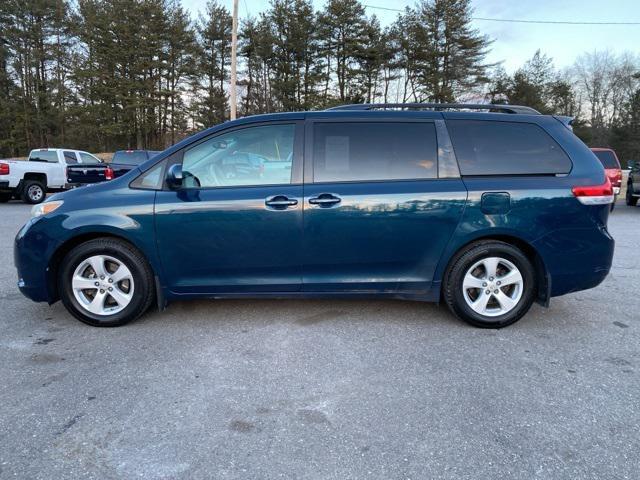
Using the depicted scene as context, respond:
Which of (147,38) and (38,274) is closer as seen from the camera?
(38,274)

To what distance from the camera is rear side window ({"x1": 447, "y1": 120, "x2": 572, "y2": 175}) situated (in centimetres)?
364

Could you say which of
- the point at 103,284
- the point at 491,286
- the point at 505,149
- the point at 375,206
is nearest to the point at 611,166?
the point at 505,149

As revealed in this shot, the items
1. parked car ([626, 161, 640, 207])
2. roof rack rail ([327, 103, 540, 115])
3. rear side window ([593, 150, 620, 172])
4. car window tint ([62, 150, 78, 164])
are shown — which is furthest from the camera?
car window tint ([62, 150, 78, 164])

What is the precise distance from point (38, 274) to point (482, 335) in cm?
367

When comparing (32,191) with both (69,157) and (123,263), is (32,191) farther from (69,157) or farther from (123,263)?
(123,263)

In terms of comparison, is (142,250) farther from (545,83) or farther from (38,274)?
(545,83)

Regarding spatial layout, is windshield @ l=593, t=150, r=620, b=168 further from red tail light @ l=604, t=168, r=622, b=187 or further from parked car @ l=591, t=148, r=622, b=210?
red tail light @ l=604, t=168, r=622, b=187

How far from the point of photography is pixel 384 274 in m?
3.64

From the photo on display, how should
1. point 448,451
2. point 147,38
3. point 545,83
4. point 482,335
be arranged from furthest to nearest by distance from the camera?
point 545,83 → point 147,38 → point 482,335 → point 448,451

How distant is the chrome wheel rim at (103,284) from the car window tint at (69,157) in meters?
14.1

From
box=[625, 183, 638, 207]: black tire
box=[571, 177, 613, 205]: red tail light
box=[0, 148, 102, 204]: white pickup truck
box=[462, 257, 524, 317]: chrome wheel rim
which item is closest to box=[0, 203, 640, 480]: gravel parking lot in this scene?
box=[462, 257, 524, 317]: chrome wheel rim

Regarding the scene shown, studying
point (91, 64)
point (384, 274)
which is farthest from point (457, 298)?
point (91, 64)

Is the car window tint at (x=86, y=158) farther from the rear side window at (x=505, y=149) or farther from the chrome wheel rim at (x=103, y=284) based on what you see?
the rear side window at (x=505, y=149)

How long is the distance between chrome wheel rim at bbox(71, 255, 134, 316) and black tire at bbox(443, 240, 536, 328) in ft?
8.75
